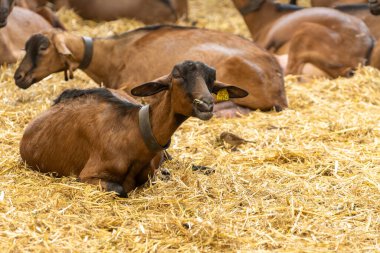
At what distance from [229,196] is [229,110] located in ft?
8.74

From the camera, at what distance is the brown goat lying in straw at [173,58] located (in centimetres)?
833

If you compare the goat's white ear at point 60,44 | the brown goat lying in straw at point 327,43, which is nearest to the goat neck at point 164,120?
the goat's white ear at point 60,44

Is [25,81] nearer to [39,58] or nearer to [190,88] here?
[39,58]

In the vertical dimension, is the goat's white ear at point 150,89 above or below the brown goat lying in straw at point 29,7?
above

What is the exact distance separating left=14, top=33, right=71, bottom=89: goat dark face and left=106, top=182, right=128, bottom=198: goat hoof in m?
2.55

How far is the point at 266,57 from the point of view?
8633 millimetres

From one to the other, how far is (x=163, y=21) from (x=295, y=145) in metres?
6.31

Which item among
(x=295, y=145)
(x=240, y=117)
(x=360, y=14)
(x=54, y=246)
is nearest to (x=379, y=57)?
(x=360, y=14)

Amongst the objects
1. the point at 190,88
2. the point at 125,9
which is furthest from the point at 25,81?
the point at 125,9

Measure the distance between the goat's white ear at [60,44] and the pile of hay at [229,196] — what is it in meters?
0.61

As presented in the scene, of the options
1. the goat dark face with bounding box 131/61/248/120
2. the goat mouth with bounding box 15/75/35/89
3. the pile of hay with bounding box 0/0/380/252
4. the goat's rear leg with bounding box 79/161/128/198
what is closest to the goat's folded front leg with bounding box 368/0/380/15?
the pile of hay with bounding box 0/0/380/252

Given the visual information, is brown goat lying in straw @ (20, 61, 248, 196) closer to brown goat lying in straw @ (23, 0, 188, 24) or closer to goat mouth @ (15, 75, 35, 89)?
goat mouth @ (15, 75, 35, 89)

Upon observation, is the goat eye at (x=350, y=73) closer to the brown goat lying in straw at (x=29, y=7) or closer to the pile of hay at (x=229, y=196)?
the pile of hay at (x=229, y=196)

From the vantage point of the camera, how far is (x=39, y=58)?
791cm
